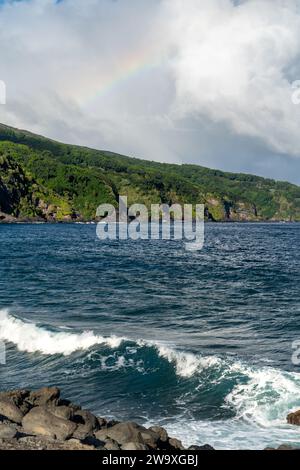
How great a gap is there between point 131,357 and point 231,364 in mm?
6535

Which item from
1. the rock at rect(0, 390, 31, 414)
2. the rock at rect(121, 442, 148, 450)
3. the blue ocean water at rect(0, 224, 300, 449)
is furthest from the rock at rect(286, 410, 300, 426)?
the rock at rect(0, 390, 31, 414)

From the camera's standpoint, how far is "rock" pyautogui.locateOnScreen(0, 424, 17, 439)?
55.4 ft

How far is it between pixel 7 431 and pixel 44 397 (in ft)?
17.2

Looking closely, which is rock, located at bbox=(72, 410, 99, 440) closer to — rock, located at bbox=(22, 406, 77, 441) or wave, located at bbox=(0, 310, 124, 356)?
rock, located at bbox=(22, 406, 77, 441)

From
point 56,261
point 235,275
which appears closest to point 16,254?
point 56,261

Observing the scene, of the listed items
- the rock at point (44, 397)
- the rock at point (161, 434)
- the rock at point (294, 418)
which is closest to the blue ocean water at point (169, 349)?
the rock at point (294, 418)

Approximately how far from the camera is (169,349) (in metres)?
31.9

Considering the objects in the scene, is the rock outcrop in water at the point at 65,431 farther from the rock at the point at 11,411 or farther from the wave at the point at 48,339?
the wave at the point at 48,339

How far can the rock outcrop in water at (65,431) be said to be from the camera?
16625 mm

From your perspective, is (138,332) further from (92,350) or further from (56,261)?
(56,261)

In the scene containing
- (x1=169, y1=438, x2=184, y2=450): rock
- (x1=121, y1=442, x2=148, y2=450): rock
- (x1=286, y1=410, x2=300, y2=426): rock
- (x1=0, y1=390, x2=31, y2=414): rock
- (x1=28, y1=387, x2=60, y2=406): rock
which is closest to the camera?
(x1=121, y1=442, x2=148, y2=450): rock

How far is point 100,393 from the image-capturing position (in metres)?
26.6

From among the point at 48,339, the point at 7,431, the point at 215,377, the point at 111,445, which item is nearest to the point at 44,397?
the point at 7,431

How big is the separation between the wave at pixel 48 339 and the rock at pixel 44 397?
1041 centimetres
